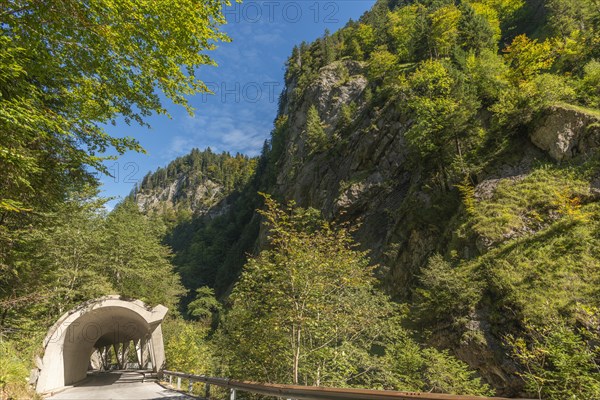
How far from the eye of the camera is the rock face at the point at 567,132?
1770 cm

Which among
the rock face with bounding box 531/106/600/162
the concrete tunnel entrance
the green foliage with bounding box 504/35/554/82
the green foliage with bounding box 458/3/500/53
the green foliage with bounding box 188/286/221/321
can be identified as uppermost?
the green foliage with bounding box 458/3/500/53

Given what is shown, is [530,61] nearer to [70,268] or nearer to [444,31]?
[444,31]

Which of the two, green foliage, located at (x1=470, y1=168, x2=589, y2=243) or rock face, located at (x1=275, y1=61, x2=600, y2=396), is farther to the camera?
green foliage, located at (x1=470, y1=168, x2=589, y2=243)

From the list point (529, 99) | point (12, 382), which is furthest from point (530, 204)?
point (12, 382)

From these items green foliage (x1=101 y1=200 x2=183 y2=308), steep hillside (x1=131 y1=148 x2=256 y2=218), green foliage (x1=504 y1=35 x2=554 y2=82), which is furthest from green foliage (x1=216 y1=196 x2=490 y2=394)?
steep hillside (x1=131 y1=148 x2=256 y2=218)

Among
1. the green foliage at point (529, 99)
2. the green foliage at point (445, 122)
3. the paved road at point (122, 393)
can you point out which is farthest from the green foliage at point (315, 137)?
the paved road at point (122, 393)

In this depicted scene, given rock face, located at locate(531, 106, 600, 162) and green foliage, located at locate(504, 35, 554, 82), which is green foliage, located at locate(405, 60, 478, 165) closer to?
rock face, located at locate(531, 106, 600, 162)

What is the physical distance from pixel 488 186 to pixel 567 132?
522cm

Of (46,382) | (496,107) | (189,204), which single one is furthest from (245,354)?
(189,204)

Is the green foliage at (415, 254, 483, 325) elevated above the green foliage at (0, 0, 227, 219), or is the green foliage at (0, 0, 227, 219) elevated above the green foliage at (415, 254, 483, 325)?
the green foliage at (0, 0, 227, 219)

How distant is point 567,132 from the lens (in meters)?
18.7

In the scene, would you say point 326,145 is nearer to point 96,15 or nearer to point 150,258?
point 150,258

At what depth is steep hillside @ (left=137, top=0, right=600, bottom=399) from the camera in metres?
11.9

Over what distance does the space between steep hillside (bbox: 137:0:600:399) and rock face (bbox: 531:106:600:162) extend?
0.07m
